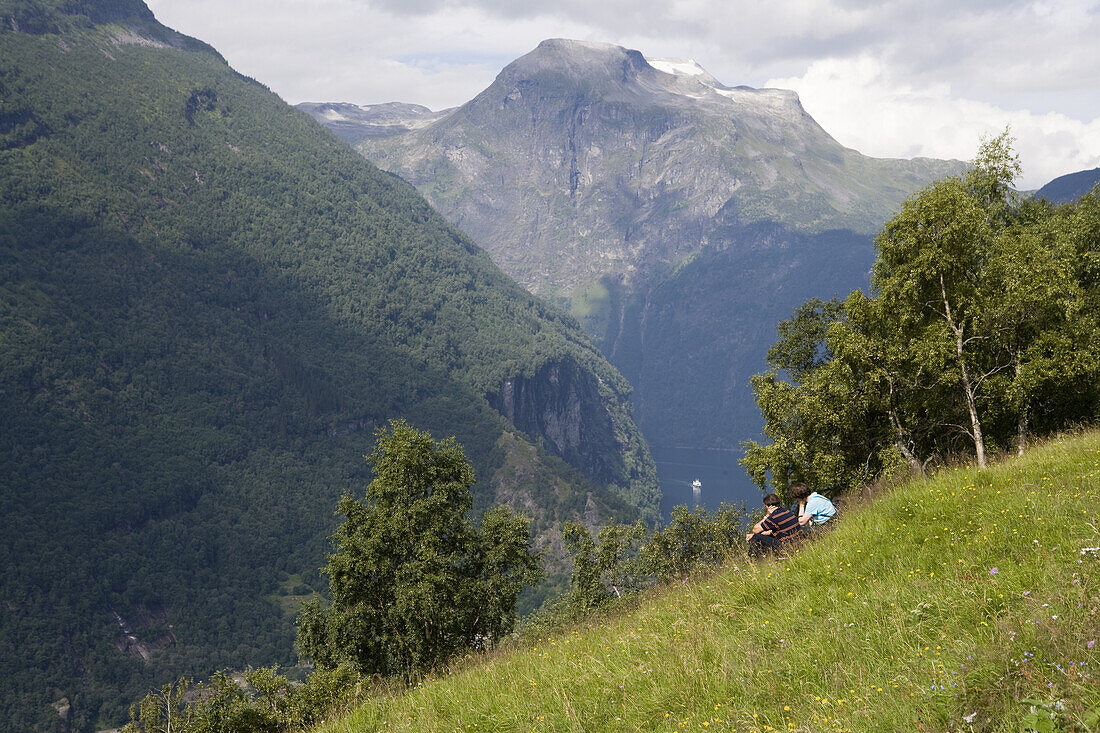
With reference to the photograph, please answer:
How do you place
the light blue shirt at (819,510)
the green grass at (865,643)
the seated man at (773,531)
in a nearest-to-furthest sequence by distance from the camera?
the green grass at (865,643), the seated man at (773,531), the light blue shirt at (819,510)

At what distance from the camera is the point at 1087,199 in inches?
1449

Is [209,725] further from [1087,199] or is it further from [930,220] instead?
[1087,199]

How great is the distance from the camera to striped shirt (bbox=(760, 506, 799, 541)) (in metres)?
13.9

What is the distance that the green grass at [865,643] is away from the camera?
520cm

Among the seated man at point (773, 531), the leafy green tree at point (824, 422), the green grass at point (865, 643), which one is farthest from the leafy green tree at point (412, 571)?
the green grass at point (865, 643)

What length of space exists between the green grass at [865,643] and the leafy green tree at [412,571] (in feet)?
82.2

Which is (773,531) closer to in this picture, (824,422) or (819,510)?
(819,510)

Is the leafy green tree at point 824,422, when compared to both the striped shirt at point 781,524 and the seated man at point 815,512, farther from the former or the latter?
the striped shirt at point 781,524

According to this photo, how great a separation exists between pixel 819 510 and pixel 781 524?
4.62 ft

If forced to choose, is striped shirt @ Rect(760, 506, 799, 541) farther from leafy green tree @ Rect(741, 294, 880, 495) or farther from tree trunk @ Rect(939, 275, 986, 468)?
leafy green tree @ Rect(741, 294, 880, 495)

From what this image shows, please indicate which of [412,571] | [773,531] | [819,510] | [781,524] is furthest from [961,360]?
[412,571]

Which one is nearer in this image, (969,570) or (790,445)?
(969,570)

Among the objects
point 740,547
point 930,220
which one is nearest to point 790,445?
point 930,220

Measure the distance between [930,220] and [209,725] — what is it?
30.0 metres
